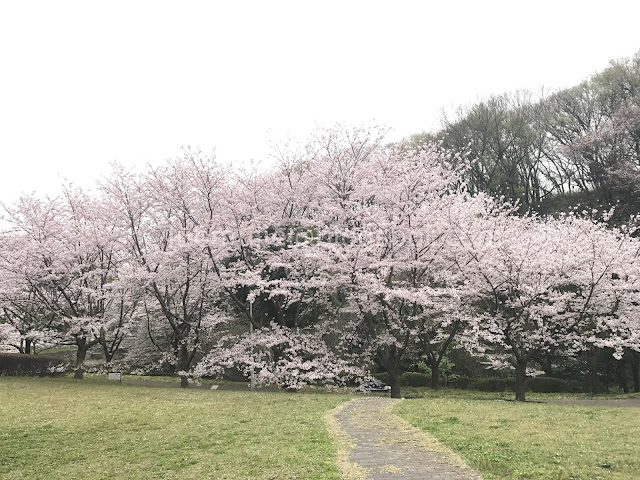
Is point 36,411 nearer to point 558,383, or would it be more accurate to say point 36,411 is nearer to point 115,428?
point 115,428

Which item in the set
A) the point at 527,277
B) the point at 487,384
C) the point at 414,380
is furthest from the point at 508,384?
the point at 527,277

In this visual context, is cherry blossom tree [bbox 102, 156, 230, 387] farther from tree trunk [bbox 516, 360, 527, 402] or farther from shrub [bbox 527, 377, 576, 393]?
shrub [bbox 527, 377, 576, 393]

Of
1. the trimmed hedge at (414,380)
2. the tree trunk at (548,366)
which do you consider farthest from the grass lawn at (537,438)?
the trimmed hedge at (414,380)

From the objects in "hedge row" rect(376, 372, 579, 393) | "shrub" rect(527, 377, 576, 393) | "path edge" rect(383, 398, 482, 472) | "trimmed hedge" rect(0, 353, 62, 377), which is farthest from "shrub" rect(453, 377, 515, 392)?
"trimmed hedge" rect(0, 353, 62, 377)

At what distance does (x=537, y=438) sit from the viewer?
382 inches

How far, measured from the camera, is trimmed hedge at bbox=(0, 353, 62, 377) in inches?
1067

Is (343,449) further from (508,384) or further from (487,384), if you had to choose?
(508,384)

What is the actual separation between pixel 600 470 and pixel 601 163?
1325 inches

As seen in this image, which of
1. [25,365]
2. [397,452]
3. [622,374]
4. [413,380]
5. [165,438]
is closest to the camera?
[397,452]

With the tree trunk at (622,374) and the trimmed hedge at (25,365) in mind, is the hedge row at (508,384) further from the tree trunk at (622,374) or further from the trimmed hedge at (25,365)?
the trimmed hedge at (25,365)

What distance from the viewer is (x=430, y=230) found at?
66.8 ft

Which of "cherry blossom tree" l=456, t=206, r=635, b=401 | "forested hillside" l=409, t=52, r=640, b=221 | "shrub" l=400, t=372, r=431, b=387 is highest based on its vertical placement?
"forested hillside" l=409, t=52, r=640, b=221

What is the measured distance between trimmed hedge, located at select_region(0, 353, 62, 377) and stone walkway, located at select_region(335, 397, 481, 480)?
68.8ft

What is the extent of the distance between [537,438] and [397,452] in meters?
2.86
